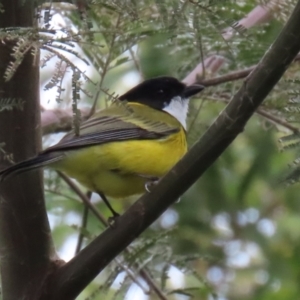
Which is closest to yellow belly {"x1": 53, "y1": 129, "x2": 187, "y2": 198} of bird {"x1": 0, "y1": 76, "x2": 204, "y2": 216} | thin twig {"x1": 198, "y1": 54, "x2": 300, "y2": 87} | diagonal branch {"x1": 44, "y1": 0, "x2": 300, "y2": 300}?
bird {"x1": 0, "y1": 76, "x2": 204, "y2": 216}

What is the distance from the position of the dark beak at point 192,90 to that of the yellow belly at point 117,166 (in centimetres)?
38

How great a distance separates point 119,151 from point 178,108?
82cm

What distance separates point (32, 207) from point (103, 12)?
76 cm

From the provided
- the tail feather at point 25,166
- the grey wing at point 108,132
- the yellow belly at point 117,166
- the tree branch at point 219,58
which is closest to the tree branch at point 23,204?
the tail feather at point 25,166

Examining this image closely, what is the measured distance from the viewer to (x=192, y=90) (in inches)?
129

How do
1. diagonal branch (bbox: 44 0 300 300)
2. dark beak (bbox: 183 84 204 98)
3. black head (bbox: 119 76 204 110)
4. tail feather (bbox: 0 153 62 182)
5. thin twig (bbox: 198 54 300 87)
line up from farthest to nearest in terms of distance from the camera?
black head (bbox: 119 76 204 110)
dark beak (bbox: 183 84 204 98)
thin twig (bbox: 198 54 300 87)
tail feather (bbox: 0 153 62 182)
diagonal branch (bbox: 44 0 300 300)

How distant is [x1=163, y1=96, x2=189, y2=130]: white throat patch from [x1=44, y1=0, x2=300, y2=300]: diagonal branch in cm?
144

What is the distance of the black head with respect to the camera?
3.50m

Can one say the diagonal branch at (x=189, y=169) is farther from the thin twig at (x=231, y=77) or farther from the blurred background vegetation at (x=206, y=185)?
the thin twig at (x=231, y=77)

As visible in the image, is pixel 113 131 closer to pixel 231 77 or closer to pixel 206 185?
pixel 231 77

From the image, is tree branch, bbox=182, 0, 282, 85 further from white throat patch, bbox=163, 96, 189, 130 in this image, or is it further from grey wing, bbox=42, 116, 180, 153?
grey wing, bbox=42, 116, 180, 153

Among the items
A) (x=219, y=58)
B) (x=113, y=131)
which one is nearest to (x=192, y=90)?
(x=219, y=58)

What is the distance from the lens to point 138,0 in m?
2.00

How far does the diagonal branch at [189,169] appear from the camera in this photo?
1.76 metres
